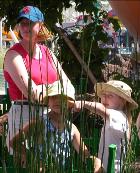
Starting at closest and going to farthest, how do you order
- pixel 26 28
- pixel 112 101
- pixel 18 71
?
1. pixel 18 71
2. pixel 26 28
3. pixel 112 101

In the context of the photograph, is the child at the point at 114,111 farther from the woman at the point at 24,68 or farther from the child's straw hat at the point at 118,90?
the woman at the point at 24,68

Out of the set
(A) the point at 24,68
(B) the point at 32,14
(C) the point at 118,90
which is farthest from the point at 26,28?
(C) the point at 118,90

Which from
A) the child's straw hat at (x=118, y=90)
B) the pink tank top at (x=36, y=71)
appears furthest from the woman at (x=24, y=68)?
the child's straw hat at (x=118, y=90)

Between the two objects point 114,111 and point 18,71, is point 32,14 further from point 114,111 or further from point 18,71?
point 114,111

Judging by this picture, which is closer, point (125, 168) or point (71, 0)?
point (125, 168)

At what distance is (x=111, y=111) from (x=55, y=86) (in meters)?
0.34

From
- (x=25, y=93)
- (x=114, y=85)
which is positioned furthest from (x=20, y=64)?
(x=114, y=85)

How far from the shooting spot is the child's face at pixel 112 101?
2409mm

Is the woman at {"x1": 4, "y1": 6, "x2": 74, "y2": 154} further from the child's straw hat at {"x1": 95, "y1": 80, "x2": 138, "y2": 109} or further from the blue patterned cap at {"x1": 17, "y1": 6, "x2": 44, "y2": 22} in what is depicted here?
the child's straw hat at {"x1": 95, "y1": 80, "x2": 138, "y2": 109}

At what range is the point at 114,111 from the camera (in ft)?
7.70

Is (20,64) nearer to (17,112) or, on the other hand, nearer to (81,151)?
(17,112)

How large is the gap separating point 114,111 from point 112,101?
0.09 metres

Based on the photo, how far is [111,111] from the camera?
2.34 metres

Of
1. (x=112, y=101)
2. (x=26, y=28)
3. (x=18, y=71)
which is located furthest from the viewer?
(x=112, y=101)
